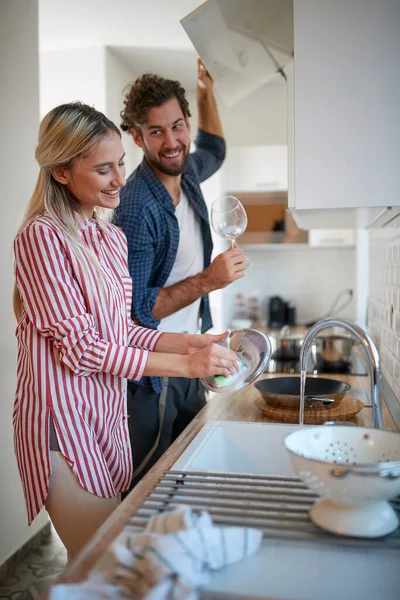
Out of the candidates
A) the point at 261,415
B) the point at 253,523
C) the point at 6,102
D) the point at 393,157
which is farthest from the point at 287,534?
the point at 6,102

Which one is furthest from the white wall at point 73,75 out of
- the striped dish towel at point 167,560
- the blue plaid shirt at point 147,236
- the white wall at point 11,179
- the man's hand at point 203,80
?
the striped dish towel at point 167,560

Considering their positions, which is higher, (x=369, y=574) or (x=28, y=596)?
(x=369, y=574)

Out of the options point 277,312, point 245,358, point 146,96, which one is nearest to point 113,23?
point 146,96

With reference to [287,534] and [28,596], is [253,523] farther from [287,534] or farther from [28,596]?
[28,596]

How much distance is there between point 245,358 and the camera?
1.42 m

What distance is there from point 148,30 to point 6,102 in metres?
1.66

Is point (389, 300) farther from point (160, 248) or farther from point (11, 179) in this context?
point (11, 179)

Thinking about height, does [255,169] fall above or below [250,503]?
above

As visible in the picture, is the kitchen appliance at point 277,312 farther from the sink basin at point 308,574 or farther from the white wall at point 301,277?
the sink basin at point 308,574

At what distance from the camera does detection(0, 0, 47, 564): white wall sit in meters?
2.50

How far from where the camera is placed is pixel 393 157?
1459mm

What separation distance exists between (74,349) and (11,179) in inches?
57.7

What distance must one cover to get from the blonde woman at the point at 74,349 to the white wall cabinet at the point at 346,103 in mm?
457

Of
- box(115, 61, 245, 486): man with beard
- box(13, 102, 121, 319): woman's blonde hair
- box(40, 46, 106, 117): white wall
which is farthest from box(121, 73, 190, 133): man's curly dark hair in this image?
box(40, 46, 106, 117): white wall
